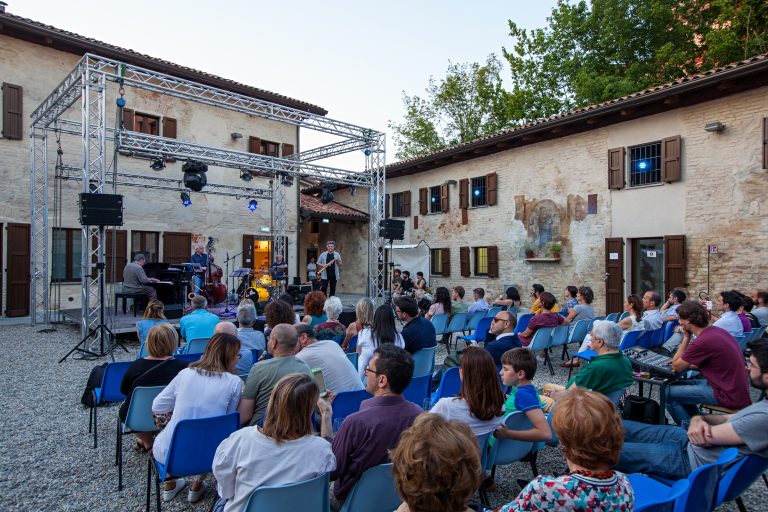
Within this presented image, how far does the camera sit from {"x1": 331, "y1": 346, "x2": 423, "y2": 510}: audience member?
7.25 ft

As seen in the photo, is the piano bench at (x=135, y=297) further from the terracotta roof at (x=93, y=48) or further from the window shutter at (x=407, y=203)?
the window shutter at (x=407, y=203)

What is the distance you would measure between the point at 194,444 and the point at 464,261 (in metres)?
15.3

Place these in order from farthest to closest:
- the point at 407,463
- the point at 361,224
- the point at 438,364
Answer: the point at 361,224 < the point at 438,364 < the point at 407,463

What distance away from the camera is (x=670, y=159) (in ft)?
37.8

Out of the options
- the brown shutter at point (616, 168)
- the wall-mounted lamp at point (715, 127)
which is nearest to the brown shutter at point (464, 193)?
the brown shutter at point (616, 168)

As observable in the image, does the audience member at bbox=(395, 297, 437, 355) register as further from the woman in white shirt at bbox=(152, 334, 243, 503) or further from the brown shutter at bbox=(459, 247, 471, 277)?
the brown shutter at bbox=(459, 247, 471, 277)

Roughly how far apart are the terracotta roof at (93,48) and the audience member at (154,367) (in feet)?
41.9

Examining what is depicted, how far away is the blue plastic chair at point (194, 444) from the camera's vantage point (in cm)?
264

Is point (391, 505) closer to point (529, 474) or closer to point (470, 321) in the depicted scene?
point (529, 474)

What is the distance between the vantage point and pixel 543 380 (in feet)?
20.7

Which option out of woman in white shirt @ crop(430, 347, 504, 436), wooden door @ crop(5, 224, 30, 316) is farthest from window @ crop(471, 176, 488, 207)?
woman in white shirt @ crop(430, 347, 504, 436)

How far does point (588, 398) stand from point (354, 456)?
108 centimetres

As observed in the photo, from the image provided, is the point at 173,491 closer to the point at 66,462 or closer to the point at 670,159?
the point at 66,462

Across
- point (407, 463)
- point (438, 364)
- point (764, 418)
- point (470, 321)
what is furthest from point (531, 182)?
point (407, 463)
